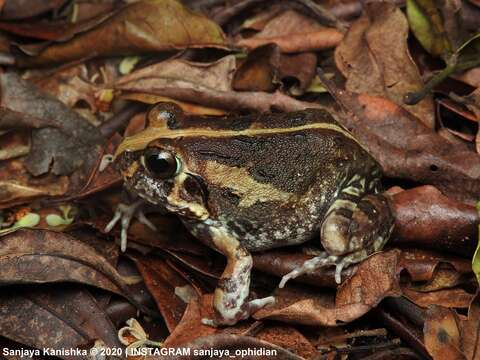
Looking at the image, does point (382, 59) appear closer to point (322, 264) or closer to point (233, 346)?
point (322, 264)

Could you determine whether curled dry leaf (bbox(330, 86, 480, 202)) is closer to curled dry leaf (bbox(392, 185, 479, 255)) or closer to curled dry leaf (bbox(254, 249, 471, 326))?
curled dry leaf (bbox(392, 185, 479, 255))

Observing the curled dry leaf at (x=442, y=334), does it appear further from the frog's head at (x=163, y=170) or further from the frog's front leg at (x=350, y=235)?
the frog's head at (x=163, y=170)

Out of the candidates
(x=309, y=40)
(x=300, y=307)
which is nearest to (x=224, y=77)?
(x=309, y=40)

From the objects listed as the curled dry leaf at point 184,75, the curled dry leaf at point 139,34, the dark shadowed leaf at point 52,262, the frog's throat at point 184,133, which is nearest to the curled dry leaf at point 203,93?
the curled dry leaf at point 184,75

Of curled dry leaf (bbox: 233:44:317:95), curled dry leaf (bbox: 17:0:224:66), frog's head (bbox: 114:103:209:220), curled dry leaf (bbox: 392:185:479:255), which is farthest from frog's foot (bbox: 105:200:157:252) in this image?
curled dry leaf (bbox: 392:185:479:255)

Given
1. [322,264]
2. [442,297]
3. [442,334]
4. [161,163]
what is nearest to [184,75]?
[161,163]

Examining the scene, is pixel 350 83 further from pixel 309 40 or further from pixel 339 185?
pixel 339 185
